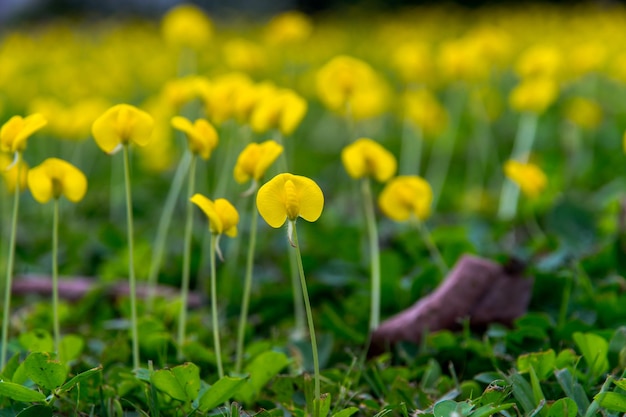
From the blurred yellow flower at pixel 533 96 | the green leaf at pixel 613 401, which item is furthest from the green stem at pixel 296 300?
the blurred yellow flower at pixel 533 96

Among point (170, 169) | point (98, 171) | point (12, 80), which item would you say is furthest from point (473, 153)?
point (12, 80)

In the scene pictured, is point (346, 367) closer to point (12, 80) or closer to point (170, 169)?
point (170, 169)

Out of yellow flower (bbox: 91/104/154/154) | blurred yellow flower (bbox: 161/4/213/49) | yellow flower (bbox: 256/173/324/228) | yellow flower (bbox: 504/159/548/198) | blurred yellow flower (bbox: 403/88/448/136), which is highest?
blurred yellow flower (bbox: 161/4/213/49)

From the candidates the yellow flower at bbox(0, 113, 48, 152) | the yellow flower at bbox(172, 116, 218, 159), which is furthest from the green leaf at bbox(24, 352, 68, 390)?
the yellow flower at bbox(172, 116, 218, 159)

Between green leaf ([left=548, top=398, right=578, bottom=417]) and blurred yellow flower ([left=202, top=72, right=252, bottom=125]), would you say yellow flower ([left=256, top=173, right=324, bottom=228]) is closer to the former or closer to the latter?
green leaf ([left=548, top=398, right=578, bottom=417])

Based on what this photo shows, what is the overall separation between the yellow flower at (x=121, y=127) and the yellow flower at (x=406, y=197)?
0.51 meters

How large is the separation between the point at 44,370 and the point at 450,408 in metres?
0.52

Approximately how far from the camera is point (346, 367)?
4.85 feet

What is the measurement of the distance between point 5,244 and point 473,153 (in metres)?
1.80

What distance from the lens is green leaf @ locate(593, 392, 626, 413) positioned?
3.64 ft

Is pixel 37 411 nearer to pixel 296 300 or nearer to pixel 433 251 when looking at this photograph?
pixel 296 300

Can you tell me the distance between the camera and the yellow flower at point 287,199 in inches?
41.8

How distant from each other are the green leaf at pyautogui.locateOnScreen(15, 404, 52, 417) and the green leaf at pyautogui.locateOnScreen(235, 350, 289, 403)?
28 centimetres

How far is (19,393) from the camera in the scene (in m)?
1.13
